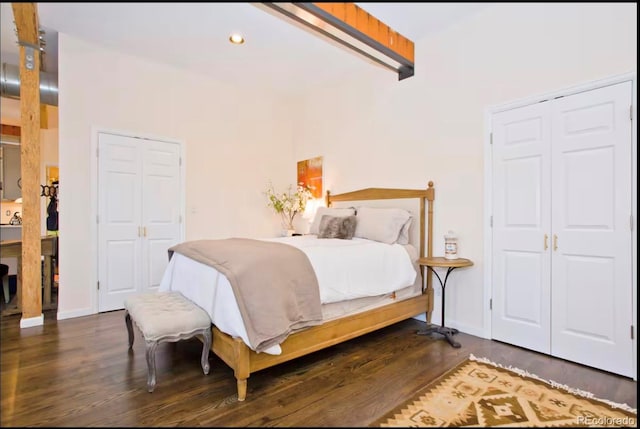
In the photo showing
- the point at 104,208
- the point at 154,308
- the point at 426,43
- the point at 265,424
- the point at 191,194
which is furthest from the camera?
the point at 191,194

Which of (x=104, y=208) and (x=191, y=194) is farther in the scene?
(x=191, y=194)

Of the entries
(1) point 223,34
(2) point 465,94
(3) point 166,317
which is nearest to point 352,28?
(1) point 223,34

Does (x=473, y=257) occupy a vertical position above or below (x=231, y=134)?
below

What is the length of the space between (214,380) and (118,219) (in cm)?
251

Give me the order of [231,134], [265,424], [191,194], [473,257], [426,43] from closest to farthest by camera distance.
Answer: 1. [265,424]
2. [473,257]
3. [426,43]
4. [191,194]
5. [231,134]

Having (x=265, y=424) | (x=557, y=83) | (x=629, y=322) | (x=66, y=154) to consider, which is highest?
(x=557, y=83)

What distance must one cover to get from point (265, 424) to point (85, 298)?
2892 millimetres

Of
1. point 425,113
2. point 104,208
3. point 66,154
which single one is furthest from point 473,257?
point 66,154

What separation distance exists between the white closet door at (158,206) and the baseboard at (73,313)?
57 cm

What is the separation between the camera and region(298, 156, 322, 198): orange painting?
4910 mm

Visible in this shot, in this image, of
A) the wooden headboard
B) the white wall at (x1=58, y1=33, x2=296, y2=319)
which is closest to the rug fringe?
the wooden headboard

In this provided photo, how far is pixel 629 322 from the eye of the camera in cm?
231

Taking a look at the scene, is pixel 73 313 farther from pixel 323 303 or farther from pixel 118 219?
pixel 323 303

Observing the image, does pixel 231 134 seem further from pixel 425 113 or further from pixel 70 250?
pixel 425 113
